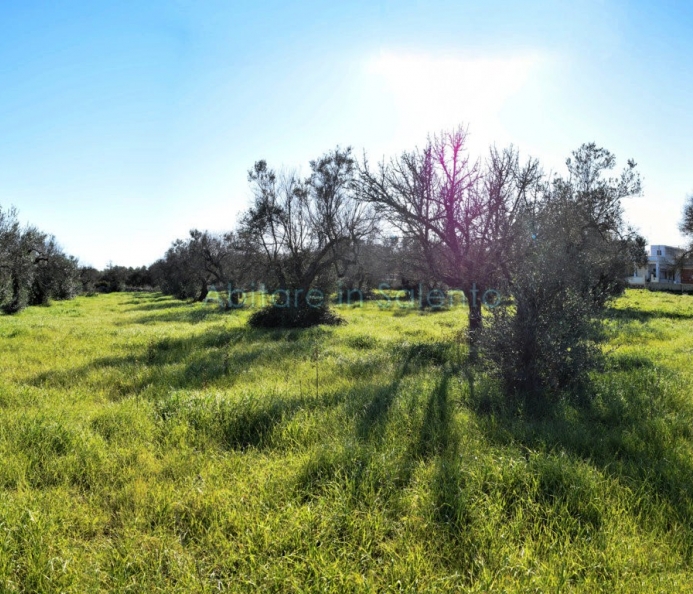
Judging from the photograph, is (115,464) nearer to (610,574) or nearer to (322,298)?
(610,574)

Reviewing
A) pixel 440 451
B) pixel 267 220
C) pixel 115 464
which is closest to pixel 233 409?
pixel 115 464

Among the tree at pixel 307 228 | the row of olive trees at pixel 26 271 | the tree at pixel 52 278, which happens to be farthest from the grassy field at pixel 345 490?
the tree at pixel 52 278

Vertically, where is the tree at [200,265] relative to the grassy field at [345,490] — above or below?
above

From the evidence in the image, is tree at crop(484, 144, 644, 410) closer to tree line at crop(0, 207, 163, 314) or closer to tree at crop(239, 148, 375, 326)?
tree at crop(239, 148, 375, 326)

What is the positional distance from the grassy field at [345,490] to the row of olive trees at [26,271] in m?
21.5

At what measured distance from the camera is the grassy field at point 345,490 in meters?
2.42

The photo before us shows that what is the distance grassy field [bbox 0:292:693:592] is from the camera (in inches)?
95.3

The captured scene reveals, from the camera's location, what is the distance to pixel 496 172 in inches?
444

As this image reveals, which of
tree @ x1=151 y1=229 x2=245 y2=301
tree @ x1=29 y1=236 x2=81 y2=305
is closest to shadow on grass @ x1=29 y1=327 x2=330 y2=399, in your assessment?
tree @ x1=151 y1=229 x2=245 y2=301

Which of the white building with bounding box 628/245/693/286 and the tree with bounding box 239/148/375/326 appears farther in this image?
the white building with bounding box 628/245/693/286

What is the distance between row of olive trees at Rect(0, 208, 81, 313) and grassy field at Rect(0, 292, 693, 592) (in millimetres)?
21548

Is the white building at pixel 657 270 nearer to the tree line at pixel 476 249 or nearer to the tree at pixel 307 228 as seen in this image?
the tree line at pixel 476 249

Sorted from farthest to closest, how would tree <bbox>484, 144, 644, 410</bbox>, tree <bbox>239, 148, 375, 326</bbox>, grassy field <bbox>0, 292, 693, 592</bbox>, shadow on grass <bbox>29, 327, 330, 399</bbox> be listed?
tree <bbox>239, 148, 375, 326</bbox>, shadow on grass <bbox>29, 327, 330, 399</bbox>, tree <bbox>484, 144, 644, 410</bbox>, grassy field <bbox>0, 292, 693, 592</bbox>

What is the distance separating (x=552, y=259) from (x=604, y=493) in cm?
384
